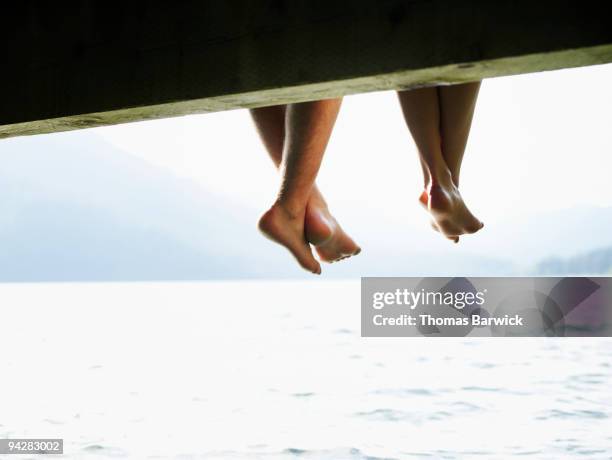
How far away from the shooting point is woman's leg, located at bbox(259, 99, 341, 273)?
6.63ft

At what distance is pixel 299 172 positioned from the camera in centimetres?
214

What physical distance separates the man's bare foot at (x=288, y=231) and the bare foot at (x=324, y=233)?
2 cm

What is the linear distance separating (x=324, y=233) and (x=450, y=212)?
359 mm

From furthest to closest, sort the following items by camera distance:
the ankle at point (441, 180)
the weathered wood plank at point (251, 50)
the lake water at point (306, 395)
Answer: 1. the lake water at point (306, 395)
2. the ankle at point (441, 180)
3. the weathered wood plank at point (251, 50)

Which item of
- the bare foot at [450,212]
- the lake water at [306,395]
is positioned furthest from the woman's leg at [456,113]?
the lake water at [306,395]

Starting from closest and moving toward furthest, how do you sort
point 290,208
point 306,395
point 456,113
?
point 456,113 → point 290,208 → point 306,395

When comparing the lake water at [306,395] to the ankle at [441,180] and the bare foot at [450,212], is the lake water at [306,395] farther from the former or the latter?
the ankle at [441,180]

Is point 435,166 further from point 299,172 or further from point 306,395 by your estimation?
point 306,395

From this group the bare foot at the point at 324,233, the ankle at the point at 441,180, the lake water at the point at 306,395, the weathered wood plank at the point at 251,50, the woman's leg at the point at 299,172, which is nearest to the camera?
the weathered wood plank at the point at 251,50

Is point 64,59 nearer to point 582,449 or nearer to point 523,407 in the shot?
point 582,449

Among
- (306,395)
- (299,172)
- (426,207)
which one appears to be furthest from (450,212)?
(306,395)

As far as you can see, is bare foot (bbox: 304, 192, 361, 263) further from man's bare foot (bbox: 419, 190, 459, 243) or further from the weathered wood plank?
the weathered wood plank

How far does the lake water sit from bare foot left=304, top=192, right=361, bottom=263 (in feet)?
19.7

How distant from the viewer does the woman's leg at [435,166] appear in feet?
6.72
